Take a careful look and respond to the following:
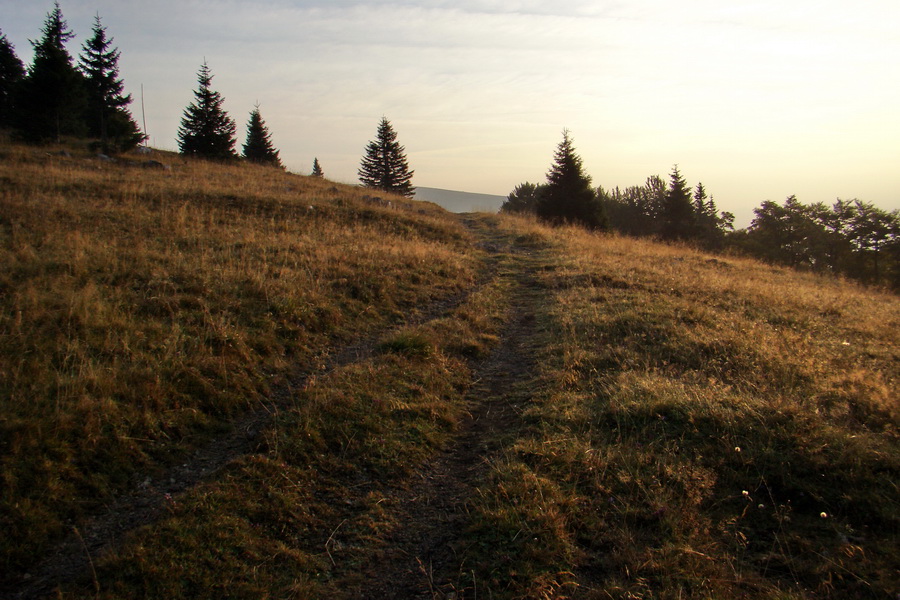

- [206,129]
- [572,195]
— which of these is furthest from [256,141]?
[572,195]

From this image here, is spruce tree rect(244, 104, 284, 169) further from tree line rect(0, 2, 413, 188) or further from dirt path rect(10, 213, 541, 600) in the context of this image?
dirt path rect(10, 213, 541, 600)

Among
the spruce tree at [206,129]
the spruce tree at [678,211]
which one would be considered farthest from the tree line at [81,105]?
the spruce tree at [678,211]

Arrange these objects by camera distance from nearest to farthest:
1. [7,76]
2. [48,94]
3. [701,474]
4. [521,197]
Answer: [701,474] → [48,94] → [7,76] → [521,197]

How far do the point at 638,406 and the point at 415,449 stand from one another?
2.62 meters

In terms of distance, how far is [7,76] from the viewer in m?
29.8

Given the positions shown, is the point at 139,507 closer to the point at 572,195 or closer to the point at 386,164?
the point at 572,195

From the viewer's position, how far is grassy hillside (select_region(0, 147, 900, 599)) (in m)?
3.10

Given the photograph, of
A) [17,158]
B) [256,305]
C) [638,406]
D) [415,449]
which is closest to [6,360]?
[256,305]

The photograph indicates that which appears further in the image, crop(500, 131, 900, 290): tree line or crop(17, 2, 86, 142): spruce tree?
crop(500, 131, 900, 290): tree line

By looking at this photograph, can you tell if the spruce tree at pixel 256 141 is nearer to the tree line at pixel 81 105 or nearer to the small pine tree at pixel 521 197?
the tree line at pixel 81 105

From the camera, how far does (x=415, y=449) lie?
15.2 ft

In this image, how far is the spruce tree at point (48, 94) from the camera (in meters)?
Answer: 22.2

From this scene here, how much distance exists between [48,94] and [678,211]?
156 feet

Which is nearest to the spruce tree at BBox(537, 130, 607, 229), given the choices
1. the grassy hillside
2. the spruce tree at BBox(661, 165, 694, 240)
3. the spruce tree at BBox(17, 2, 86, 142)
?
the spruce tree at BBox(661, 165, 694, 240)
